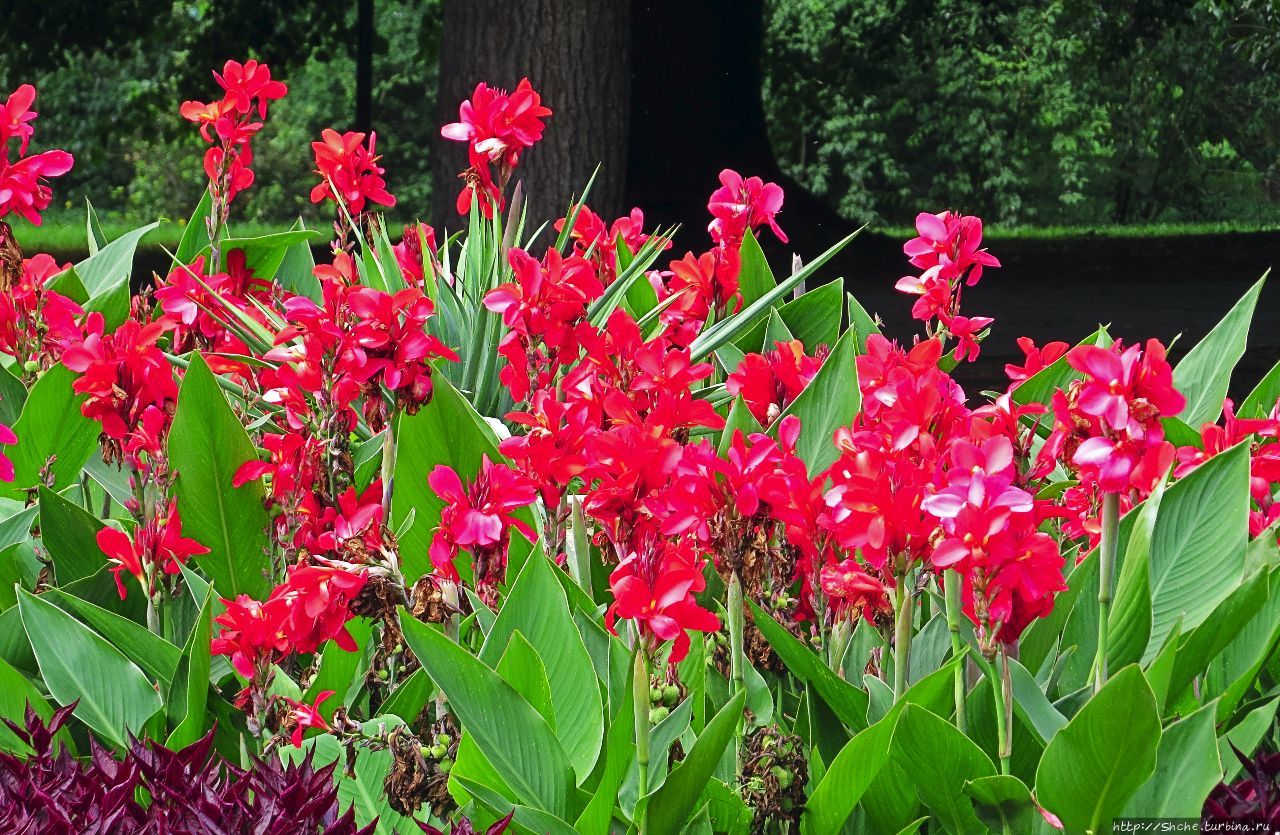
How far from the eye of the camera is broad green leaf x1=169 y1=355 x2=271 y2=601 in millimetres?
2164

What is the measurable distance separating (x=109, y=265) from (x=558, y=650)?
7.64ft

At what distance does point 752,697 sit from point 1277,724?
673 mm

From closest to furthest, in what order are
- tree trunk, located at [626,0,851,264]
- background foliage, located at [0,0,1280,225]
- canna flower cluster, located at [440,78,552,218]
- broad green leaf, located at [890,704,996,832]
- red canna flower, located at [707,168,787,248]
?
1. broad green leaf, located at [890,704,996,832]
2. canna flower cluster, located at [440,78,552,218]
3. red canna flower, located at [707,168,787,248]
4. tree trunk, located at [626,0,851,264]
5. background foliage, located at [0,0,1280,225]

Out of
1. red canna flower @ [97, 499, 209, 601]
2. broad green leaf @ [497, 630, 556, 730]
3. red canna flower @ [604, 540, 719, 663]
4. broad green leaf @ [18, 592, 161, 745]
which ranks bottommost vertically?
broad green leaf @ [18, 592, 161, 745]

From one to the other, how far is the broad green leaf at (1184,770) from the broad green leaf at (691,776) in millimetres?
447

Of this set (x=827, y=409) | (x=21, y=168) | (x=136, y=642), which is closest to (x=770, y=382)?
(x=827, y=409)

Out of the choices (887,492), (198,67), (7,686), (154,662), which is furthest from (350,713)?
(198,67)

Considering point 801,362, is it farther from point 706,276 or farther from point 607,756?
point 607,756

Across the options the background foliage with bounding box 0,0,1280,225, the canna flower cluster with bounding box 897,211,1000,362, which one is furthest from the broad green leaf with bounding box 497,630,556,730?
the background foliage with bounding box 0,0,1280,225

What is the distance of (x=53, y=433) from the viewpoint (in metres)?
2.54

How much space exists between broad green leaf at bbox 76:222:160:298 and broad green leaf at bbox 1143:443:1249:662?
247cm

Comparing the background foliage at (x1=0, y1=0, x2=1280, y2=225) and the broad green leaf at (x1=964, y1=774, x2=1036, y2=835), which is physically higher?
the broad green leaf at (x1=964, y1=774, x2=1036, y2=835)

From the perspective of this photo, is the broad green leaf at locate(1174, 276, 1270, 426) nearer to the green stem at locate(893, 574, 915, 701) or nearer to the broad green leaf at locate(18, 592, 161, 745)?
the green stem at locate(893, 574, 915, 701)

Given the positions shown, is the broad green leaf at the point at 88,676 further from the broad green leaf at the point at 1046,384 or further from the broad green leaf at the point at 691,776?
the broad green leaf at the point at 1046,384
